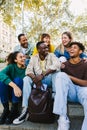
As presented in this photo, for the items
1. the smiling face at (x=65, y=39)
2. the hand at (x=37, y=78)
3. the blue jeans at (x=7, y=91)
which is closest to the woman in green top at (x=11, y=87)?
the blue jeans at (x=7, y=91)

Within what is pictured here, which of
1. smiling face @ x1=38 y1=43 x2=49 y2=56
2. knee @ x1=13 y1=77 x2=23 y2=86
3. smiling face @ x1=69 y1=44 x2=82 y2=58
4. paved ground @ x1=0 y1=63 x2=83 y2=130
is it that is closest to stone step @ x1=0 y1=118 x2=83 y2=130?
paved ground @ x1=0 y1=63 x2=83 y2=130

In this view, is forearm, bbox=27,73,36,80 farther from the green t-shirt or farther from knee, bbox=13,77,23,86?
the green t-shirt

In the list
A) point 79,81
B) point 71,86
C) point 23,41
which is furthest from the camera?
point 23,41

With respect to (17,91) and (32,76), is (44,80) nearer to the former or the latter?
(32,76)

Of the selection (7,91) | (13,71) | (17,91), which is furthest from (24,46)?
(17,91)

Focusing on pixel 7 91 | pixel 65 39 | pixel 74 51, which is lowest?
pixel 7 91

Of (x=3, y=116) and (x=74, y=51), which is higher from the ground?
(x=74, y=51)

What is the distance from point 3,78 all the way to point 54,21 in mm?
25007

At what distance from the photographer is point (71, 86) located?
4785 mm

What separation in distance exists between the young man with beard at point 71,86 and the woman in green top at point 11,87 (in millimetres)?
757

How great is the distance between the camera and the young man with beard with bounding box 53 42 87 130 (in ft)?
14.9

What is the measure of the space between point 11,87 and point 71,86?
109 centimetres

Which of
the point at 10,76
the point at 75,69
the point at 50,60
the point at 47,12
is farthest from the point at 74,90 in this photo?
the point at 47,12

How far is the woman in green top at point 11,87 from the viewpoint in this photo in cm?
512
